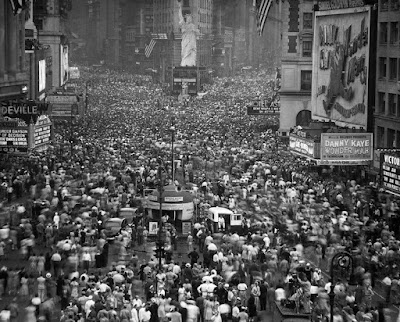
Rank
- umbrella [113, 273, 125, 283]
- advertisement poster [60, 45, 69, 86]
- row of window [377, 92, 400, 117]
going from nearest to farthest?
umbrella [113, 273, 125, 283] < row of window [377, 92, 400, 117] < advertisement poster [60, 45, 69, 86]

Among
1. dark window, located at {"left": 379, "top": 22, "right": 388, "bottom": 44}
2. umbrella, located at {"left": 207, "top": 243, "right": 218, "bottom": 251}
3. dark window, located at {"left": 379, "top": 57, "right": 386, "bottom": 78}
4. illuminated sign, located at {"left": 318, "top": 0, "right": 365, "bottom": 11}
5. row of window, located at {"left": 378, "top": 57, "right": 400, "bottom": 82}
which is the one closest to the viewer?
umbrella, located at {"left": 207, "top": 243, "right": 218, "bottom": 251}

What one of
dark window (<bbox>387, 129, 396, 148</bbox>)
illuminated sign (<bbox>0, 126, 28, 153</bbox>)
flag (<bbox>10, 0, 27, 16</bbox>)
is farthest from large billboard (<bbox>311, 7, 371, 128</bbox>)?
illuminated sign (<bbox>0, 126, 28, 153</bbox>)

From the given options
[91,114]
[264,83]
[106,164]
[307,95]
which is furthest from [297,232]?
[264,83]

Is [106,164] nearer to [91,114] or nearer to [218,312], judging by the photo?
[218,312]

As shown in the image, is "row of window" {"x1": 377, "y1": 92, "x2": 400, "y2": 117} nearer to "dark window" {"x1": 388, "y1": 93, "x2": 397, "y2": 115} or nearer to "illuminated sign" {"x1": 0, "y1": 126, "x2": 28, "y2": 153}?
"dark window" {"x1": 388, "y1": 93, "x2": 397, "y2": 115}

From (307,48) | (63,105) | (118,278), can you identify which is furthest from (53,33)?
(118,278)
